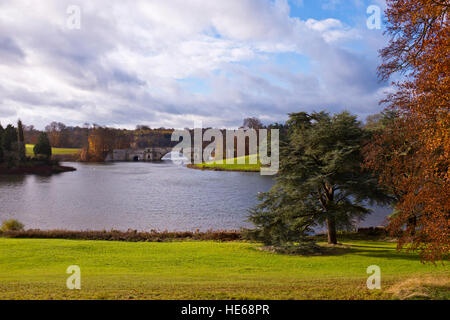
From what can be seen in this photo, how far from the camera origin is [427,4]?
8.77m

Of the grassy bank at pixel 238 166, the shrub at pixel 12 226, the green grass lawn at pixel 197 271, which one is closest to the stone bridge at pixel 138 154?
the grassy bank at pixel 238 166

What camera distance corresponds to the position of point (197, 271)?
1309 cm

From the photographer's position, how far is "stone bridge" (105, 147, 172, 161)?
430ft

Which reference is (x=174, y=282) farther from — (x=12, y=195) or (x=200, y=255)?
(x=12, y=195)

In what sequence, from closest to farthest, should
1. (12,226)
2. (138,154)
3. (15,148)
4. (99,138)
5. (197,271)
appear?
(197,271) → (12,226) → (15,148) → (99,138) → (138,154)

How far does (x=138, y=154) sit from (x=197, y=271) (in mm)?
133722

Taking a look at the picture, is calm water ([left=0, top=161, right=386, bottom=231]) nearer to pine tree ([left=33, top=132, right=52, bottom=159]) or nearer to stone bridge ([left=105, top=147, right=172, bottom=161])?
pine tree ([left=33, top=132, right=52, bottom=159])

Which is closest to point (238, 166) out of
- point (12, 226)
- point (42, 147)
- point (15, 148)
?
point (42, 147)

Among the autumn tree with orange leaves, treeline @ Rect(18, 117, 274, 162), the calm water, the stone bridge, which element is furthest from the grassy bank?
the autumn tree with orange leaves

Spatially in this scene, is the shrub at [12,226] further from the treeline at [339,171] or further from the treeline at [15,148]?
the treeline at [15,148]

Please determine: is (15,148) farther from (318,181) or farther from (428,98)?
(428,98)

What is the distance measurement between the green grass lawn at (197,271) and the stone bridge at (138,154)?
11643 cm
